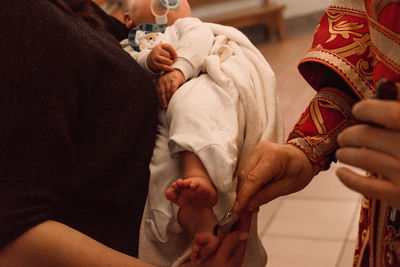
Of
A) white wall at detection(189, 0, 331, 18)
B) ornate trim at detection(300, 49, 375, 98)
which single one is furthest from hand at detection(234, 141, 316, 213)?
white wall at detection(189, 0, 331, 18)

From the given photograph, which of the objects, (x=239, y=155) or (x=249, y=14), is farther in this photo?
(x=249, y=14)

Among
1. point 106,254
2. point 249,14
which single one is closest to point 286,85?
point 249,14

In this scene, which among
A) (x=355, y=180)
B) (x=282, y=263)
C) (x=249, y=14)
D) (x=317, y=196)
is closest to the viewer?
(x=355, y=180)

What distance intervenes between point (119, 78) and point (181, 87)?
12 cm

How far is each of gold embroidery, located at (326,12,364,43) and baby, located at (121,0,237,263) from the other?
0.21 metres

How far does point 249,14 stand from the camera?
429 cm

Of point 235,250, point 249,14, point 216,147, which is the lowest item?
point 249,14

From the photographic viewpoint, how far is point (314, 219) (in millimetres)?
2051

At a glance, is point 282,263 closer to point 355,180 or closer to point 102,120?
point 102,120

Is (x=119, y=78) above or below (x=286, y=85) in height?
above

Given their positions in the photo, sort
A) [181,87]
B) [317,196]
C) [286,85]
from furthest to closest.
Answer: [286,85], [317,196], [181,87]

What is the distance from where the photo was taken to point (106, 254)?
718 millimetres

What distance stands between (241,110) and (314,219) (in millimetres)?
1297

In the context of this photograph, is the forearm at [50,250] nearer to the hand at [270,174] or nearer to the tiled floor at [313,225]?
the hand at [270,174]
